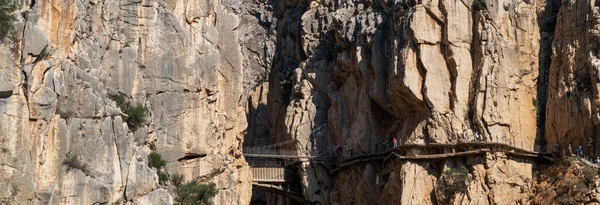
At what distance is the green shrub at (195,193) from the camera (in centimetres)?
5638

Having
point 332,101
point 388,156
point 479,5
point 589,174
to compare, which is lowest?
point 589,174

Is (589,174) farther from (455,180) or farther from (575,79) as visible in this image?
(455,180)

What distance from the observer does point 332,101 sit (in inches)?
2987

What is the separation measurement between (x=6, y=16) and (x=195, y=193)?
20.5 meters

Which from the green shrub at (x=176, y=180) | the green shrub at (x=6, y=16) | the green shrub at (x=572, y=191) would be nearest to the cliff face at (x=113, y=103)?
the green shrub at (x=6, y=16)

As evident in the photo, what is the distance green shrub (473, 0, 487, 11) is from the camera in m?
69.4

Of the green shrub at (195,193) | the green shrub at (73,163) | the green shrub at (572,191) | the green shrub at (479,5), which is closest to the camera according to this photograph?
the green shrub at (73,163)

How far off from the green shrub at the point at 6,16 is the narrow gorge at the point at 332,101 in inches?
36.5

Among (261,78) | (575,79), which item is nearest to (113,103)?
(575,79)

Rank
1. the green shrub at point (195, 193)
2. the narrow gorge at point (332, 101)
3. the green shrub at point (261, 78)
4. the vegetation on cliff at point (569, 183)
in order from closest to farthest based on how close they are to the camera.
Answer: the narrow gorge at point (332, 101), the green shrub at point (195, 193), the vegetation on cliff at point (569, 183), the green shrub at point (261, 78)

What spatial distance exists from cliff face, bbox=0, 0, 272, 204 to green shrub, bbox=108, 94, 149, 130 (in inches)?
13.9

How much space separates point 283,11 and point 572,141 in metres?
Answer: 29.3

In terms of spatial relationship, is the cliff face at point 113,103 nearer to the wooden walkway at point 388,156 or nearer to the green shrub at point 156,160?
the green shrub at point 156,160

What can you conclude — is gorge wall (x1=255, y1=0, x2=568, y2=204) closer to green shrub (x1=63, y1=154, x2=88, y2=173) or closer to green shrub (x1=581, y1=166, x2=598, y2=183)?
green shrub (x1=581, y1=166, x2=598, y2=183)
